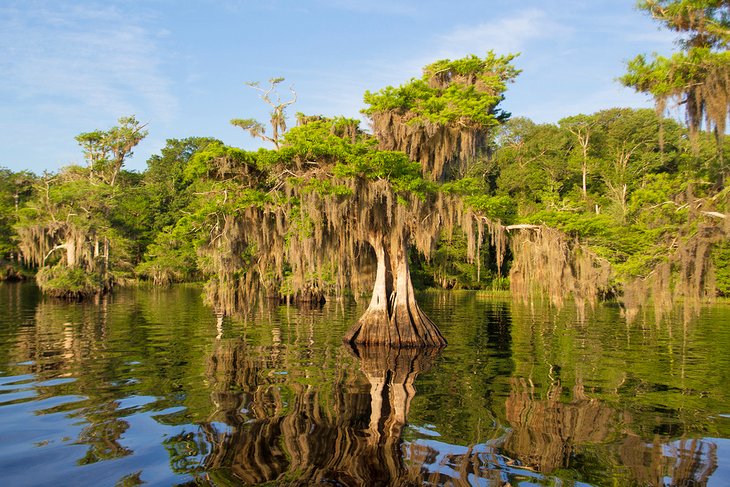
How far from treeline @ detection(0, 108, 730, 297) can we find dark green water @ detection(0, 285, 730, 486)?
153 inches

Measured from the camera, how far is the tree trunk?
17969 mm

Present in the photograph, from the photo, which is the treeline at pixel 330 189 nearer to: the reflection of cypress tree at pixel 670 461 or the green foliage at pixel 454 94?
the green foliage at pixel 454 94

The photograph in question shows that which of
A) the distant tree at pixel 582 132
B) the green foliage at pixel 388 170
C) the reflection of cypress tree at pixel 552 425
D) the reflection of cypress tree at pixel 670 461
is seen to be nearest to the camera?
the reflection of cypress tree at pixel 670 461

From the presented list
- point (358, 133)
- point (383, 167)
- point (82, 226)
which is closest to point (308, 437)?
point (383, 167)

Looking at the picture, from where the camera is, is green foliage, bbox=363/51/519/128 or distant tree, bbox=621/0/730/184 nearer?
distant tree, bbox=621/0/730/184

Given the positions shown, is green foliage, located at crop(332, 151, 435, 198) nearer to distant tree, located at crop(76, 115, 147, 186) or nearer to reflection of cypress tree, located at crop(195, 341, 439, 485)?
reflection of cypress tree, located at crop(195, 341, 439, 485)

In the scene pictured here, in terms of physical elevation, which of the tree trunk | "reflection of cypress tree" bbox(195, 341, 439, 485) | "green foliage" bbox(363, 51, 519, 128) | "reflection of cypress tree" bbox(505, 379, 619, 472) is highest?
"green foliage" bbox(363, 51, 519, 128)

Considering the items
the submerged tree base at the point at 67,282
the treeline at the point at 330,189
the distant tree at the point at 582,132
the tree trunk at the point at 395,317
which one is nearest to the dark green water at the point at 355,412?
the tree trunk at the point at 395,317

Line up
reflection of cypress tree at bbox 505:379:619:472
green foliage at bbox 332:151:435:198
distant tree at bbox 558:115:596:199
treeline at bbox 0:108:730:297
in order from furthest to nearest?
distant tree at bbox 558:115:596:199 < treeline at bbox 0:108:730:297 < green foliage at bbox 332:151:435:198 < reflection of cypress tree at bbox 505:379:619:472

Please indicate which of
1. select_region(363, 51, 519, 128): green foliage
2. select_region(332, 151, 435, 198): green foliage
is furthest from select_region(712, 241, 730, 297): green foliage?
select_region(332, 151, 435, 198): green foliage

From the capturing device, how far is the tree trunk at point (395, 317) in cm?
1797

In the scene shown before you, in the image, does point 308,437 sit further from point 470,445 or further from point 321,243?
point 321,243

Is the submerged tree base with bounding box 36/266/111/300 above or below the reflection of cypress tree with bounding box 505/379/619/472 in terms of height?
above

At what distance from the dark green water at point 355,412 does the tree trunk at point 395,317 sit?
1.00 metres
